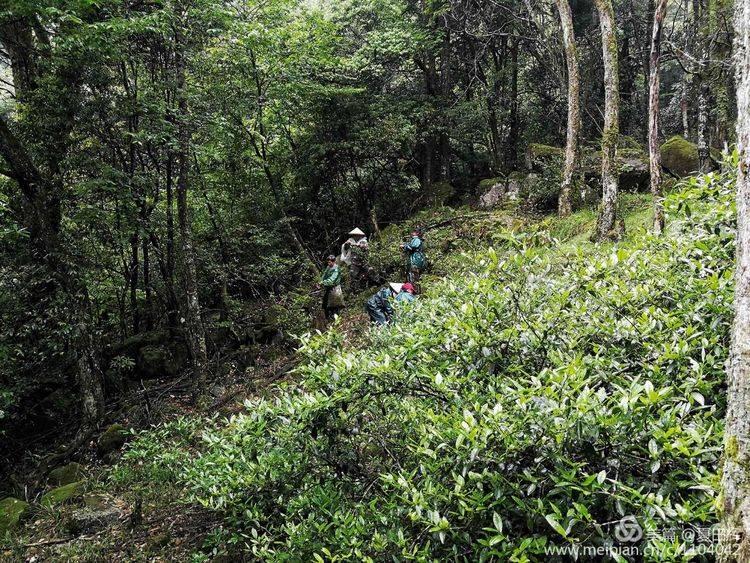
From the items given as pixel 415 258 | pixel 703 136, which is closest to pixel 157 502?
pixel 415 258

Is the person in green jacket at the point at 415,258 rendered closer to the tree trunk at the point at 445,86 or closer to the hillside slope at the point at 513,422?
the hillside slope at the point at 513,422

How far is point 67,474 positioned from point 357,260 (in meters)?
8.74

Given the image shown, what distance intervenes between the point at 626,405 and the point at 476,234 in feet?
37.9

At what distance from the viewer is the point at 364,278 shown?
14.3m

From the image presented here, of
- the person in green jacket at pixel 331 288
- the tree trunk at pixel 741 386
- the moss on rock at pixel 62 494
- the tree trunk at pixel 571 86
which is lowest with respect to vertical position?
the moss on rock at pixel 62 494

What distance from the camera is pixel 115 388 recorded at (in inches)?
469

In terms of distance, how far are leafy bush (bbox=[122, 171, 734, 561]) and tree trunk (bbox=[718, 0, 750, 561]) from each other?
0.12 m

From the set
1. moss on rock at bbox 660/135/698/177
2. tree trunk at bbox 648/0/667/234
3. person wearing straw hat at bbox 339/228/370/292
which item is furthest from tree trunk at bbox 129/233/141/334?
moss on rock at bbox 660/135/698/177

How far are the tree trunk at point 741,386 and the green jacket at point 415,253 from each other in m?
9.26

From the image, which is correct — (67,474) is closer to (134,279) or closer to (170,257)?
(134,279)

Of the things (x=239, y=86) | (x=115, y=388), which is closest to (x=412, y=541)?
(x=115, y=388)

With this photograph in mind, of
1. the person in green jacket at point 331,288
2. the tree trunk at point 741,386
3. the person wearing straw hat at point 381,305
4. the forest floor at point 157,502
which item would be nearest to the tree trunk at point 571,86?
the forest floor at point 157,502

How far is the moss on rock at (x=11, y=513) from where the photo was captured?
664cm

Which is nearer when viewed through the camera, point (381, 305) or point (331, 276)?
point (381, 305)
